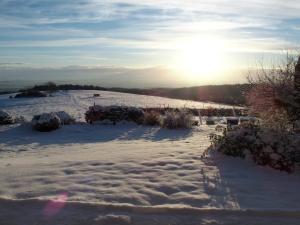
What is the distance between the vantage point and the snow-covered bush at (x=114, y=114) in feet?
60.6

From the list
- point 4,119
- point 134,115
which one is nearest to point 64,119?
point 4,119

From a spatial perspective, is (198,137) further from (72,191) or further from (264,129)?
(72,191)

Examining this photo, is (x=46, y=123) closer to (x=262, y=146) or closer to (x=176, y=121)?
(x=176, y=121)

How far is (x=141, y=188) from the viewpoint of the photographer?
8164 mm

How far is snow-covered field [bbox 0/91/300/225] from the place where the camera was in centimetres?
Answer: 700

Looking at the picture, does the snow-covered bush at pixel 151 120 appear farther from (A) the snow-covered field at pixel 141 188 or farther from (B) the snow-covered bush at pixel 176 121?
(A) the snow-covered field at pixel 141 188

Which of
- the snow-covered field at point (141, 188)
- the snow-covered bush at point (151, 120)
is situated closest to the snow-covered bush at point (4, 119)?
the snow-covered bush at point (151, 120)

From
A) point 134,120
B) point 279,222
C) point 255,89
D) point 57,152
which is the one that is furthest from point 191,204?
point 134,120

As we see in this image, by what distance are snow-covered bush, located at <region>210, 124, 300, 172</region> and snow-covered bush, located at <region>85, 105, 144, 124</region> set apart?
7.67m

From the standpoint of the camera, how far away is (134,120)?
18.6m

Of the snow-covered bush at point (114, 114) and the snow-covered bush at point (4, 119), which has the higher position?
the snow-covered bush at point (114, 114)

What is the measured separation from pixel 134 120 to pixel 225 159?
8484mm

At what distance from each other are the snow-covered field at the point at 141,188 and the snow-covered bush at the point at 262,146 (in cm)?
20

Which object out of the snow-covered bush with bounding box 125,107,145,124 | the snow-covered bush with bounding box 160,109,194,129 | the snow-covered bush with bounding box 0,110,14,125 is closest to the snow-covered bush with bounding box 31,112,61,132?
the snow-covered bush with bounding box 0,110,14,125
